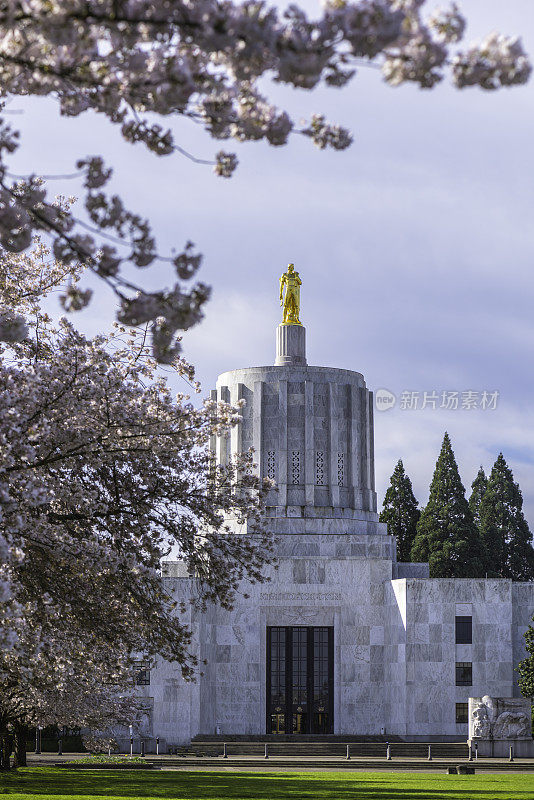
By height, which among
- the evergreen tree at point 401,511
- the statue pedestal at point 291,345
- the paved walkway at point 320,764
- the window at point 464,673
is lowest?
the paved walkway at point 320,764

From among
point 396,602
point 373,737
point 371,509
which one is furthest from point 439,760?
point 371,509

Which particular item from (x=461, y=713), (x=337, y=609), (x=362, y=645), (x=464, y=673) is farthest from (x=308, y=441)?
(x=461, y=713)

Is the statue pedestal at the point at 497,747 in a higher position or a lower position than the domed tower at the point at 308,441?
lower

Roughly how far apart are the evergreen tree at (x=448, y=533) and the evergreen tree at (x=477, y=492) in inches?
176

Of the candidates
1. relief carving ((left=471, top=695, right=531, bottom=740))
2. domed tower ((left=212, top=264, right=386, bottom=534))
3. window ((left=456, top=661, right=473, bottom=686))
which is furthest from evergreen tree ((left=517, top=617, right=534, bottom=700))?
domed tower ((left=212, top=264, right=386, bottom=534))

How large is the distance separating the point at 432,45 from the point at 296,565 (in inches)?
2050

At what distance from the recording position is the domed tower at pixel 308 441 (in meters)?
61.1

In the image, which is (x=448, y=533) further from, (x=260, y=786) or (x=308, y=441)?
(x=260, y=786)

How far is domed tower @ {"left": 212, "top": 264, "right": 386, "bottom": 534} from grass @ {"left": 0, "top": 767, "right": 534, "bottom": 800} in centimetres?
2156

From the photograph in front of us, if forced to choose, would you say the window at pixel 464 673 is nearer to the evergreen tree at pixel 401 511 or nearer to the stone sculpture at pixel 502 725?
the stone sculpture at pixel 502 725

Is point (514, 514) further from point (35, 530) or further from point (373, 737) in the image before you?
point (35, 530)

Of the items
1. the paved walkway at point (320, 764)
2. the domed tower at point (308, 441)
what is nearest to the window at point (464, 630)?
the domed tower at point (308, 441)

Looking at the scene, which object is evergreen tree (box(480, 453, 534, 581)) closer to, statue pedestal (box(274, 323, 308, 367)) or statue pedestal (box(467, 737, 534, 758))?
statue pedestal (box(274, 323, 308, 367))

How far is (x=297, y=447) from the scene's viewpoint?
61.5 meters
